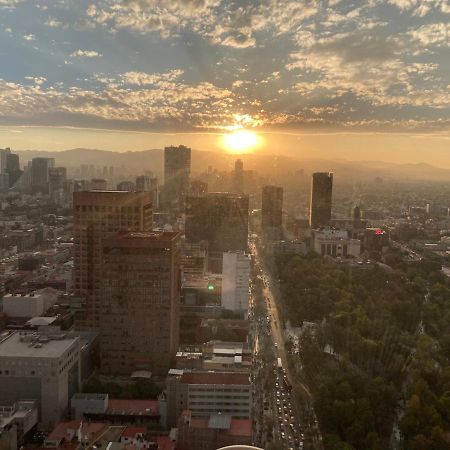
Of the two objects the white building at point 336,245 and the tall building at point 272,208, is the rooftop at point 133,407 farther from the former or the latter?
the tall building at point 272,208

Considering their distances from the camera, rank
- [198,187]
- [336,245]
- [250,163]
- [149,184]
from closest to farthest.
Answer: [336,245] → [198,187] → [149,184] → [250,163]

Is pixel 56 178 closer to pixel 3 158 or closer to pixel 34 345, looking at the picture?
pixel 3 158

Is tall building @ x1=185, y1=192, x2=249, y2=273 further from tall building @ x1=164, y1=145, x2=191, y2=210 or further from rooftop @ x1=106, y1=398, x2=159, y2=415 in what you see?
rooftop @ x1=106, y1=398, x2=159, y2=415

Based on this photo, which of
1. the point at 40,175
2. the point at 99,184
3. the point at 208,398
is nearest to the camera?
the point at 208,398

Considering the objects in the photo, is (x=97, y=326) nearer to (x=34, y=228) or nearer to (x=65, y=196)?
(x=34, y=228)

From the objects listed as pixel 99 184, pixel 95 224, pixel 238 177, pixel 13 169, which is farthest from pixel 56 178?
pixel 95 224

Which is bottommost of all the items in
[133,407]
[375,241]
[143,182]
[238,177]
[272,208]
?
[133,407]
